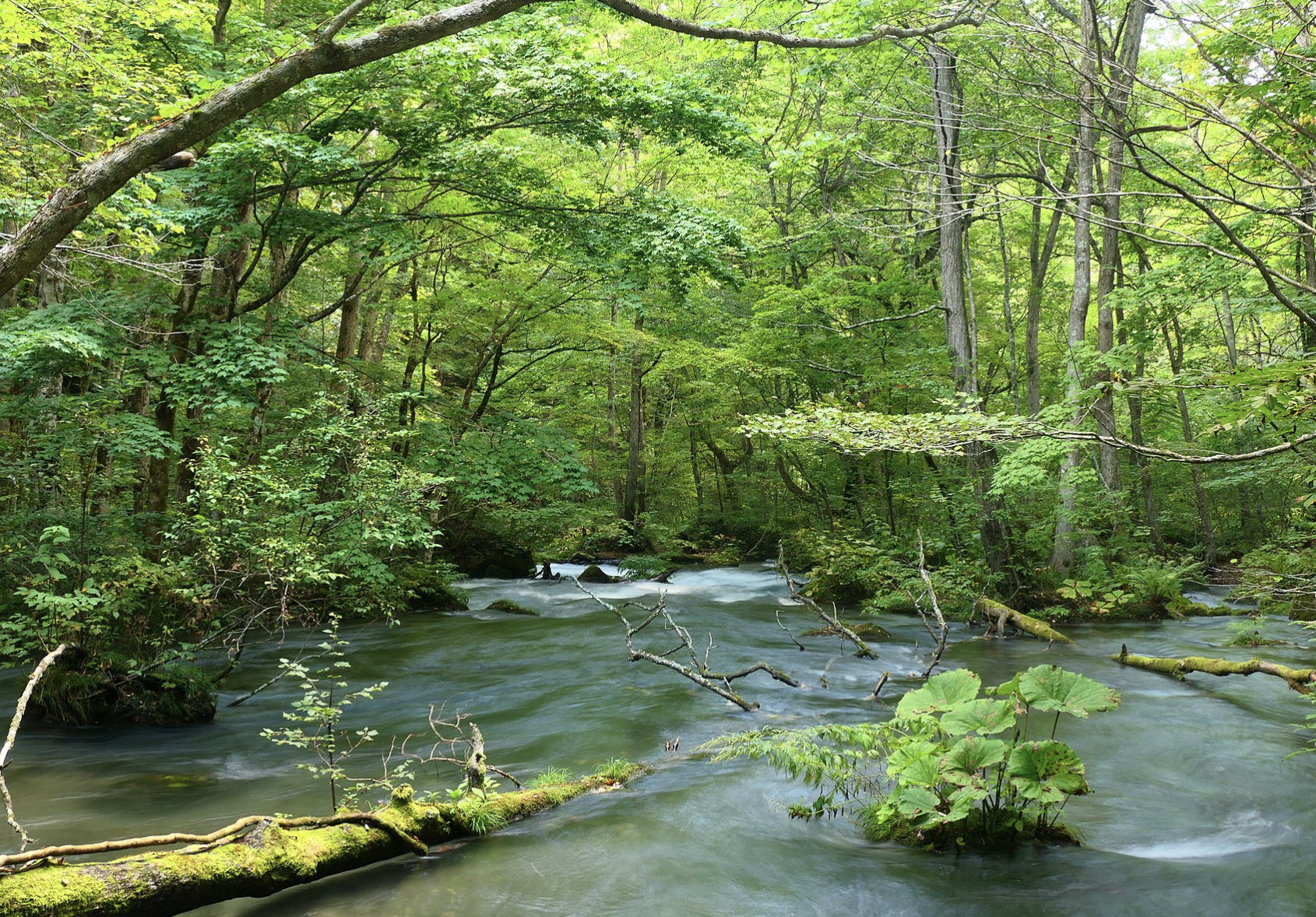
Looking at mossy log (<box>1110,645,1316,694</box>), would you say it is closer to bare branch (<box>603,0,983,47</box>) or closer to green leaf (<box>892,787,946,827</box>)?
green leaf (<box>892,787,946,827</box>)

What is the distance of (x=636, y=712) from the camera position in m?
8.27

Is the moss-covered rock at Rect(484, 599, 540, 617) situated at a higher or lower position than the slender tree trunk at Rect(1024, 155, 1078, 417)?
lower

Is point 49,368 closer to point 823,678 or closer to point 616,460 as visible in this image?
point 823,678

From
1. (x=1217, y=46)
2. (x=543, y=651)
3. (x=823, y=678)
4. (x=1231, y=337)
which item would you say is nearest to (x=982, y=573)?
(x=823, y=678)

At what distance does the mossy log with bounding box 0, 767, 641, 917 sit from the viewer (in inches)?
119

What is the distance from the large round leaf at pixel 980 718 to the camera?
440cm

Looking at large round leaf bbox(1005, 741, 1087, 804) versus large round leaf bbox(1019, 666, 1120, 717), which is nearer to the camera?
large round leaf bbox(1005, 741, 1087, 804)

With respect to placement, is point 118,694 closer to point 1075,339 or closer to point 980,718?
point 980,718

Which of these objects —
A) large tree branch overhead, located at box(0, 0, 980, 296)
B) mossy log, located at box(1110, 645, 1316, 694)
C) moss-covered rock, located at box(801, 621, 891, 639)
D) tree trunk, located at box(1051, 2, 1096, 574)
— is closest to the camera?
large tree branch overhead, located at box(0, 0, 980, 296)

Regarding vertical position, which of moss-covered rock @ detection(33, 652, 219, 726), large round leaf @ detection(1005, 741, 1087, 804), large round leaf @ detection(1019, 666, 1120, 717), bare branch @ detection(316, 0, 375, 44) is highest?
bare branch @ detection(316, 0, 375, 44)

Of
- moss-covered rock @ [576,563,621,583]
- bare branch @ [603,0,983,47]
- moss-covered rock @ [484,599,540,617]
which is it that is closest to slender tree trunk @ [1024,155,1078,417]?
moss-covered rock @ [576,563,621,583]

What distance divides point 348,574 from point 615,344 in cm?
917

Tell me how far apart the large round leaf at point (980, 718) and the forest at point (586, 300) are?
0.29 meters

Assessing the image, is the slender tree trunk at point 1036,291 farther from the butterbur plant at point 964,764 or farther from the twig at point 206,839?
the twig at point 206,839
